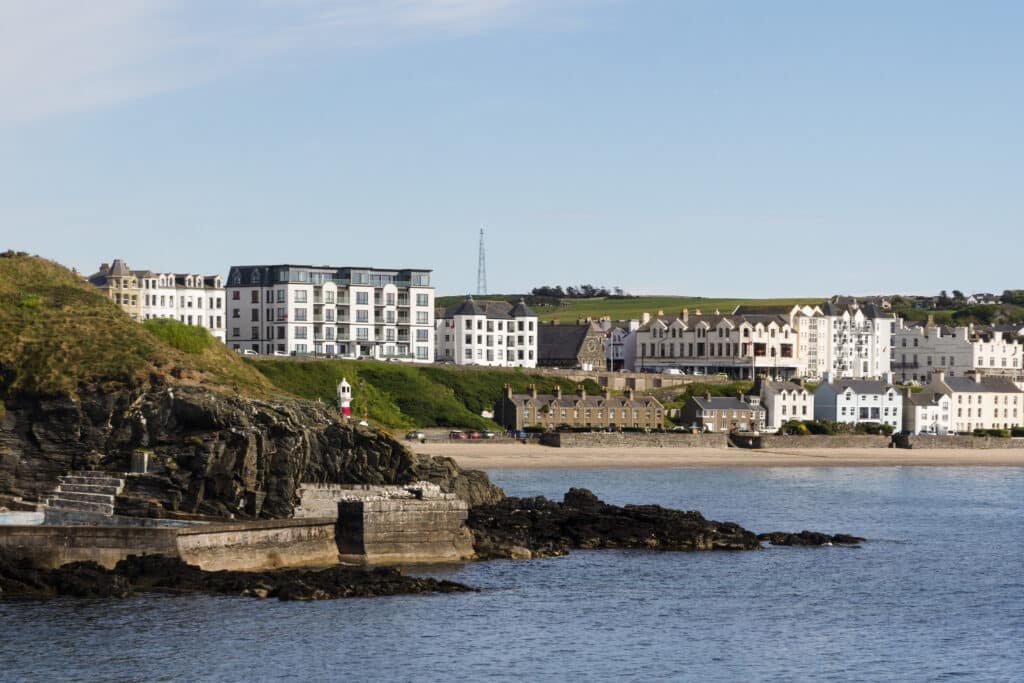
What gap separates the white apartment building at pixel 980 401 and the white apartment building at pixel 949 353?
22.5 metres

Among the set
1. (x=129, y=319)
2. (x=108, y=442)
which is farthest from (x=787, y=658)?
(x=129, y=319)

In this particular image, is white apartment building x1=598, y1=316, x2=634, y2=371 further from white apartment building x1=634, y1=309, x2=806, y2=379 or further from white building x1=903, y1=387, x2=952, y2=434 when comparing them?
white building x1=903, y1=387, x2=952, y2=434

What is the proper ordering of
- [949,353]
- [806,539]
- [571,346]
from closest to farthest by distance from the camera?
[806,539] → [571,346] → [949,353]

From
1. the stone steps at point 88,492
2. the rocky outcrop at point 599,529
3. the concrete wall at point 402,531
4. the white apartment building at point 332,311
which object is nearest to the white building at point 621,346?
the white apartment building at point 332,311

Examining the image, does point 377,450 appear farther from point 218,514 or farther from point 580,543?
point 580,543

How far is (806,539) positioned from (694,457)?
4338cm

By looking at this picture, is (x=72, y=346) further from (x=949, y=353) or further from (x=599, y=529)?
(x=949, y=353)

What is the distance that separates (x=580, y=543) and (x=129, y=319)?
60.6 ft

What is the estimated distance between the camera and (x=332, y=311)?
133000 mm

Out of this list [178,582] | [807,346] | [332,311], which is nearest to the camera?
[178,582]

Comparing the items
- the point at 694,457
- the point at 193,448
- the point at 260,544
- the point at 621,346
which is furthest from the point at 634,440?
the point at 260,544

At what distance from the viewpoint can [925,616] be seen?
46.4 m

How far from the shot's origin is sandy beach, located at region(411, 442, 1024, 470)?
3787 inches

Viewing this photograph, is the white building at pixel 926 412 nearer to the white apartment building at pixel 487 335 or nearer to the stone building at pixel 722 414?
the stone building at pixel 722 414
